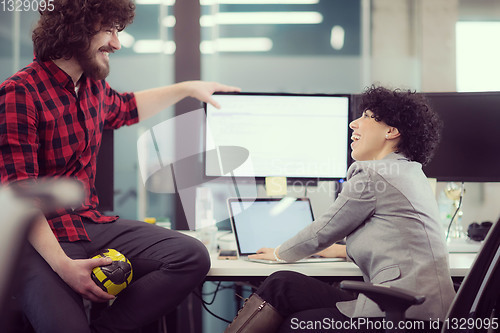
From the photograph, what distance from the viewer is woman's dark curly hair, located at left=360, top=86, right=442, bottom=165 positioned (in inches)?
55.6

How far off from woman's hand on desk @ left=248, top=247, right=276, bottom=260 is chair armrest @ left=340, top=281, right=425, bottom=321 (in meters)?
0.46

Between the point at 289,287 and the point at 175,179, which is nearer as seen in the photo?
the point at 289,287

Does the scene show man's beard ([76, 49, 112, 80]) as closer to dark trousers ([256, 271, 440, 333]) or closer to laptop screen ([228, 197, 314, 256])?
laptop screen ([228, 197, 314, 256])

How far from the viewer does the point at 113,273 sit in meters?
Answer: 1.22

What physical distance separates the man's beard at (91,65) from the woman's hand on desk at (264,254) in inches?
30.9

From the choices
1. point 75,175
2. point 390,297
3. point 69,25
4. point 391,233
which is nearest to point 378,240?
point 391,233

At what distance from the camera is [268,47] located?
2525 mm

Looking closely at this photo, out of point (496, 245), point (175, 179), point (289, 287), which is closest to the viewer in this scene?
point (496, 245)

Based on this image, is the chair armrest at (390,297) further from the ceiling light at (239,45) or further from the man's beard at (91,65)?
the ceiling light at (239,45)

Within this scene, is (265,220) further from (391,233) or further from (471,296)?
(471,296)

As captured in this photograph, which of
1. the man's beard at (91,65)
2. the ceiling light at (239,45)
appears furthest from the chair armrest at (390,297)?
the ceiling light at (239,45)

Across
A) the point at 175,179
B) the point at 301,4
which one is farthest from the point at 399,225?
the point at 301,4

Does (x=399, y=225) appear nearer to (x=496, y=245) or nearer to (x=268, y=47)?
(x=496, y=245)

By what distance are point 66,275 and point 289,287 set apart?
623 millimetres
